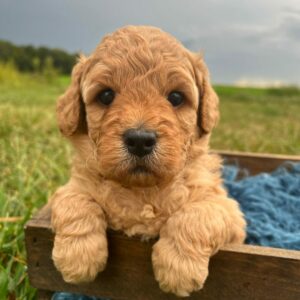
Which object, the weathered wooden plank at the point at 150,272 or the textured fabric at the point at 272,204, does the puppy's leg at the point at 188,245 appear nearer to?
the weathered wooden plank at the point at 150,272

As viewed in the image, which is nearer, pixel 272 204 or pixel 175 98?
pixel 175 98

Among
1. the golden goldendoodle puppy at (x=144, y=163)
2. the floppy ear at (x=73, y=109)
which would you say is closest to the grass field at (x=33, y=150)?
the golden goldendoodle puppy at (x=144, y=163)

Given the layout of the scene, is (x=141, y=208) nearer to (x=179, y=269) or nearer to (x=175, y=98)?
(x=179, y=269)

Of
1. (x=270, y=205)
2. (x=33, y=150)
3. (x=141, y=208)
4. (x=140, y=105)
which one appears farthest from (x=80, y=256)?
(x=33, y=150)

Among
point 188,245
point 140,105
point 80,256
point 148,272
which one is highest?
point 140,105

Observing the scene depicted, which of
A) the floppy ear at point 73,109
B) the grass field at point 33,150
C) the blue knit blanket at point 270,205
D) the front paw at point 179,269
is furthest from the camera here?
the grass field at point 33,150

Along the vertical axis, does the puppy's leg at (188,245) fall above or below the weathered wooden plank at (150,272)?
above

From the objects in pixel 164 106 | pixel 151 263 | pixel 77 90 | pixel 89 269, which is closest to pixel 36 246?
pixel 89 269
